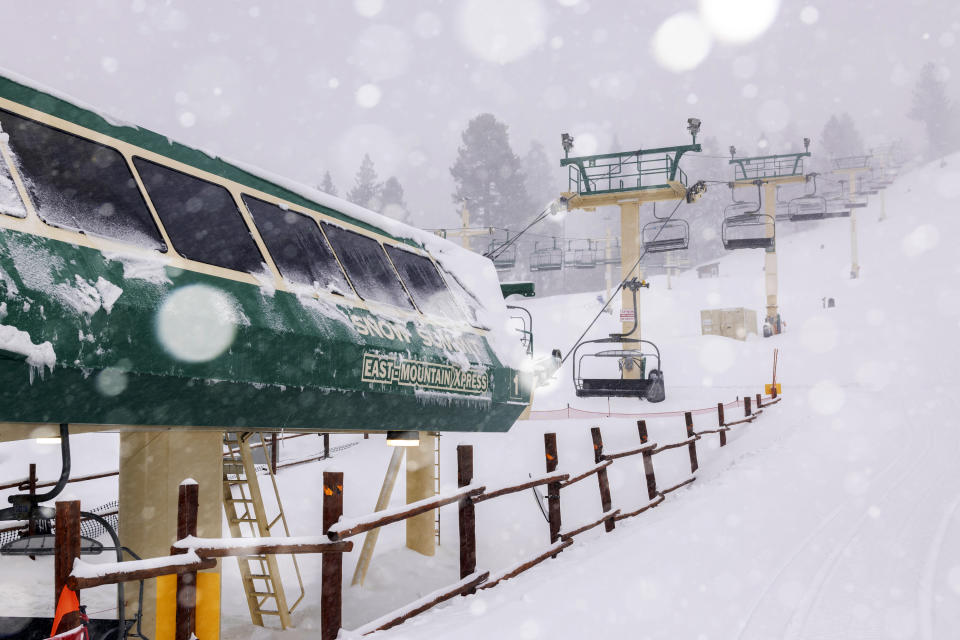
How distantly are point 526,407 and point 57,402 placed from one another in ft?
23.0

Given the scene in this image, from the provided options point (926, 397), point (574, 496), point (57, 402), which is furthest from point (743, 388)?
point (57, 402)

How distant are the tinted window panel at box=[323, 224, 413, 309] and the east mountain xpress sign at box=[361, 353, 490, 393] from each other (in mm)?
840

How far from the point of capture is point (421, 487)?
13.0 meters

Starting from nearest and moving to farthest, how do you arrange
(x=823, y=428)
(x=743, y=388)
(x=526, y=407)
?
(x=526, y=407), (x=823, y=428), (x=743, y=388)

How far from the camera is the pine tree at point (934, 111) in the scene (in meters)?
96.5

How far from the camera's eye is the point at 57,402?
15.8ft

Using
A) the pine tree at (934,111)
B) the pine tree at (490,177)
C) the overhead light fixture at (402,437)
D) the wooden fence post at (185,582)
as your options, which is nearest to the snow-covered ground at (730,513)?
the wooden fence post at (185,582)

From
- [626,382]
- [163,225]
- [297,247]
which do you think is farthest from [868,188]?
[163,225]

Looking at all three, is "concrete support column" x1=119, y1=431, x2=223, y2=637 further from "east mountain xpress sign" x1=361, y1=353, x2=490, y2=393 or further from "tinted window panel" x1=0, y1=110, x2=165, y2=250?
"tinted window panel" x1=0, y1=110, x2=165, y2=250

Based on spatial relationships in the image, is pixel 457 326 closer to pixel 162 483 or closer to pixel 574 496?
pixel 162 483

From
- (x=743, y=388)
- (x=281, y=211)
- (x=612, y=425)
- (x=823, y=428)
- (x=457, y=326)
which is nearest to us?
(x=281, y=211)

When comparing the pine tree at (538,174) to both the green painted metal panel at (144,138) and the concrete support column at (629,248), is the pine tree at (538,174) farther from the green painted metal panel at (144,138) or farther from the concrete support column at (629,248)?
the green painted metal panel at (144,138)

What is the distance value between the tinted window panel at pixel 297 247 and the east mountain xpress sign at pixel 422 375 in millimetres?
907

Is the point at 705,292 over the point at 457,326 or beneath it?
over
